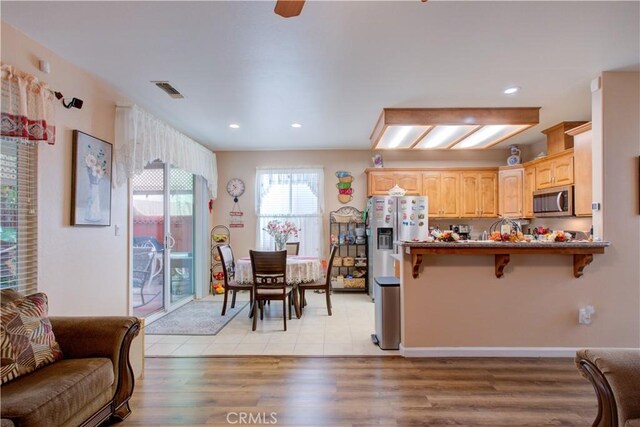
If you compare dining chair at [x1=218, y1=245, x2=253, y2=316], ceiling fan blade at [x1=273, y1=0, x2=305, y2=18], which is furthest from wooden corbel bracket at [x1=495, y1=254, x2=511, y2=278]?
dining chair at [x1=218, y1=245, x2=253, y2=316]

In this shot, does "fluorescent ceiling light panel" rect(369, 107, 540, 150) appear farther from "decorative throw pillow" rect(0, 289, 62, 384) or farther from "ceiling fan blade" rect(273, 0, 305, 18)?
"decorative throw pillow" rect(0, 289, 62, 384)

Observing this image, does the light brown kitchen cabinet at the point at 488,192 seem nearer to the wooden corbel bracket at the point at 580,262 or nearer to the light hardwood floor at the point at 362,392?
the wooden corbel bracket at the point at 580,262

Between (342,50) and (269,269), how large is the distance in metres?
2.43

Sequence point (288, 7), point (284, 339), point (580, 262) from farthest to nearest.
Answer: point (284, 339), point (580, 262), point (288, 7)

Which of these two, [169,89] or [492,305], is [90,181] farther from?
[492,305]

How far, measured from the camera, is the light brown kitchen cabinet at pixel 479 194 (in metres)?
5.61

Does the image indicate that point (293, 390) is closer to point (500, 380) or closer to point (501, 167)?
point (500, 380)

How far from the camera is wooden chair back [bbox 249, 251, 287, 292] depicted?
3.77m

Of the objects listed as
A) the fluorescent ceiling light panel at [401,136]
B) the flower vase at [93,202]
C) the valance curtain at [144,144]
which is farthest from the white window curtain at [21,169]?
the fluorescent ceiling light panel at [401,136]

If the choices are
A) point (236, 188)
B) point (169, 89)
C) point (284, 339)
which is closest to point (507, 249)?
point (284, 339)

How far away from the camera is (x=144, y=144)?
3.55m

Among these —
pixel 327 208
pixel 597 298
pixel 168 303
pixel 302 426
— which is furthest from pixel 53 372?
pixel 327 208

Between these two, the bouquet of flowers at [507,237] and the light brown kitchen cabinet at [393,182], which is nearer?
the bouquet of flowers at [507,237]

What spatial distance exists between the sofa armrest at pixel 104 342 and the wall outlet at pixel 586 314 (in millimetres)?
3709
